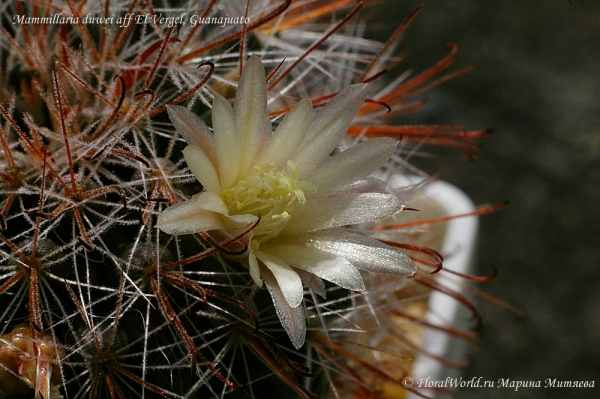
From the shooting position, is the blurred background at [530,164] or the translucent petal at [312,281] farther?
the blurred background at [530,164]

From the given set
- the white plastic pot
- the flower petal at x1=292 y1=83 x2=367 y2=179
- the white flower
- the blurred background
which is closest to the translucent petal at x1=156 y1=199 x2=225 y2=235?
the white flower

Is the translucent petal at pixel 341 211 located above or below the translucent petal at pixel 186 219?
below

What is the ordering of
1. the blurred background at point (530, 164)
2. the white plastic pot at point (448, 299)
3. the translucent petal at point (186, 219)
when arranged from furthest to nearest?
the blurred background at point (530, 164)
the white plastic pot at point (448, 299)
the translucent petal at point (186, 219)

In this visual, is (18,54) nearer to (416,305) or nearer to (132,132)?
(132,132)

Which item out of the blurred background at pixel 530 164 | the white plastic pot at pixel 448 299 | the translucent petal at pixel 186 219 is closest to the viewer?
the translucent petal at pixel 186 219

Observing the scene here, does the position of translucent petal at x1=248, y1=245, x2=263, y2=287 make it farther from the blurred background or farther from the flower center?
the blurred background

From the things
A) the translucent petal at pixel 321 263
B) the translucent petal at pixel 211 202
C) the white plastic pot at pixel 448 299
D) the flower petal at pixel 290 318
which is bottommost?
the white plastic pot at pixel 448 299

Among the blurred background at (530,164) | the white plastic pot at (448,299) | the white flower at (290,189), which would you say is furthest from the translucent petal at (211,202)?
the blurred background at (530,164)

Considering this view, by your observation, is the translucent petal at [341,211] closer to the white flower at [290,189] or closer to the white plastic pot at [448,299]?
the white flower at [290,189]

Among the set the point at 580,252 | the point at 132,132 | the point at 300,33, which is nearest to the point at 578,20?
the point at 580,252
